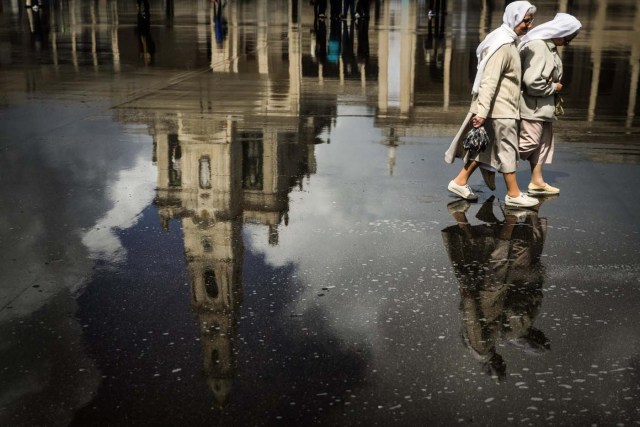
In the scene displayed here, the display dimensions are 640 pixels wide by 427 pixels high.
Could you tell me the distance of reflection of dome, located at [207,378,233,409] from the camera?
14.5ft

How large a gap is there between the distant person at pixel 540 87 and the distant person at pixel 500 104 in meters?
0.18

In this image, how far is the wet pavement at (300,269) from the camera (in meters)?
4.54

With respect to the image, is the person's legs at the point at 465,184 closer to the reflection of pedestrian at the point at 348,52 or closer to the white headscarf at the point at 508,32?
the white headscarf at the point at 508,32

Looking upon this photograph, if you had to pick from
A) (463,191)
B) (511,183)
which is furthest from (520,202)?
(463,191)

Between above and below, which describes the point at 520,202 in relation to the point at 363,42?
above

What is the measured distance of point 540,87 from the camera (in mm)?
8281

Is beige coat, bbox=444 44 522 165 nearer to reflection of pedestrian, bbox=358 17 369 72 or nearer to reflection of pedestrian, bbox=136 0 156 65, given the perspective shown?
reflection of pedestrian, bbox=358 17 369 72

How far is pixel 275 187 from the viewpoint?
334 inches

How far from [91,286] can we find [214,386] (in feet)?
5.96

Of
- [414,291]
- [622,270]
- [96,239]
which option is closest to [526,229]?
[622,270]

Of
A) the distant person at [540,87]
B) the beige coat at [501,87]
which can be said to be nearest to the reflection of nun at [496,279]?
the distant person at [540,87]

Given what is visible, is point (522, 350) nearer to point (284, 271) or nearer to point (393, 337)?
point (393, 337)

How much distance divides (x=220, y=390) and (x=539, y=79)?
4916mm

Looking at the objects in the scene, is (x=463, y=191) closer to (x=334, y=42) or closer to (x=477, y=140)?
(x=477, y=140)
